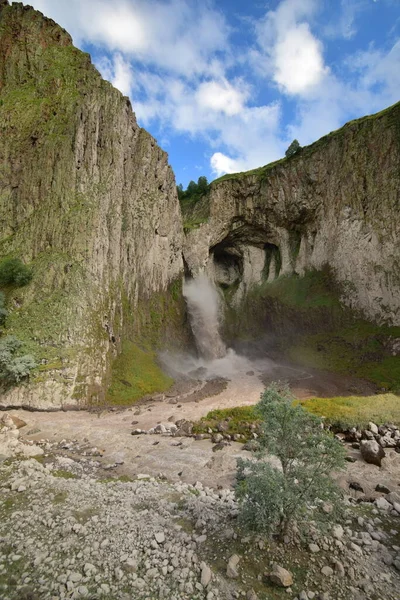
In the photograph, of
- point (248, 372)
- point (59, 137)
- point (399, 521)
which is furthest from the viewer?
point (248, 372)

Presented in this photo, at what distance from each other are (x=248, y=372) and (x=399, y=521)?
1294 inches

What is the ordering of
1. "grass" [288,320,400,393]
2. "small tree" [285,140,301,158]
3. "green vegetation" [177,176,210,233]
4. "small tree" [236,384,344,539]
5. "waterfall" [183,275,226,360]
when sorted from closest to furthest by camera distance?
"small tree" [236,384,344,539]
"grass" [288,320,400,393]
"waterfall" [183,275,226,360]
"small tree" [285,140,301,158]
"green vegetation" [177,176,210,233]

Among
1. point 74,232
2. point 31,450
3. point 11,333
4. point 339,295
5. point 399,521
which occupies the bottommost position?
point 31,450

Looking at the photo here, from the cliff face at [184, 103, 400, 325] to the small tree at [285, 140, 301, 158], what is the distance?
1353 millimetres

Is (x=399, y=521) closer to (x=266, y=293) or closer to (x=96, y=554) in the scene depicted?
(x=96, y=554)

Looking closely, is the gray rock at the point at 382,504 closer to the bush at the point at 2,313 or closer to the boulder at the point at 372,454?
the boulder at the point at 372,454

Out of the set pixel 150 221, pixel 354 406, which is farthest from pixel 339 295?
pixel 150 221

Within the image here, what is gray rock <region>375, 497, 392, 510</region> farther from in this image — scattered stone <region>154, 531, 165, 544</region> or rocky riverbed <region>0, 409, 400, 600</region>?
scattered stone <region>154, 531, 165, 544</region>

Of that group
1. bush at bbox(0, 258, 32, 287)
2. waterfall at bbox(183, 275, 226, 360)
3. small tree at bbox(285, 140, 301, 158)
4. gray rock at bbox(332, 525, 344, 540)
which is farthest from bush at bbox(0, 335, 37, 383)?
small tree at bbox(285, 140, 301, 158)

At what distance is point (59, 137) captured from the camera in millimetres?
39219

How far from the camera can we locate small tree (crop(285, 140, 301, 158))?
56513 millimetres

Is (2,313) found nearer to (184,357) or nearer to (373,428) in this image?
(184,357)

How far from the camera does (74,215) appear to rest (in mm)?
35875

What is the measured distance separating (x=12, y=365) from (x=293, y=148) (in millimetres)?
59347
